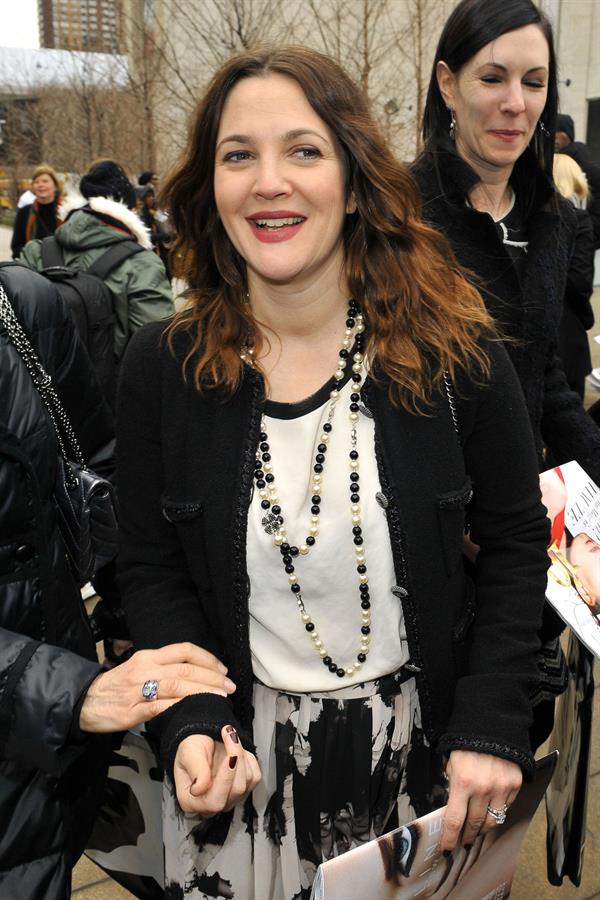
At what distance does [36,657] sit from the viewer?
1.47m

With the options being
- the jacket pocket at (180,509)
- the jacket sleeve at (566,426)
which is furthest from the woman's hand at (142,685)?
the jacket sleeve at (566,426)

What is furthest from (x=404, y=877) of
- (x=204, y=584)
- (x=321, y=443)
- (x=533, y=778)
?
(x=321, y=443)

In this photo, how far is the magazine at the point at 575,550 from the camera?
6.15 ft

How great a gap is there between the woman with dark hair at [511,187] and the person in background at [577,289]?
5.19 feet

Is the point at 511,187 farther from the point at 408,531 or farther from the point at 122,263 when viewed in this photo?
the point at 122,263

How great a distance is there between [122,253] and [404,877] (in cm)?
437

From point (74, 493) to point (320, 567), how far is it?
0.53 meters

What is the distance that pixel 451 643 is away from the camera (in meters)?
1.70

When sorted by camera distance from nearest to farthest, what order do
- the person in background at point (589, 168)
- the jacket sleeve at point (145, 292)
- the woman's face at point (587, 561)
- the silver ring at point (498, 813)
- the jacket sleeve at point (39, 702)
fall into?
the jacket sleeve at point (39, 702), the silver ring at point (498, 813), the woman's face at point (587, 561), the jacket sleeve at point (145, 292), the person in background at point (589, 168)

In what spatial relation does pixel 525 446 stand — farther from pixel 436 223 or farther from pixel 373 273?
pixel 436 223

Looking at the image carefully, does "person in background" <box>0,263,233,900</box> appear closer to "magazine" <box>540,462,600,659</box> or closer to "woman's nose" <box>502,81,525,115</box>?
"magazine" <box>540,462,600,659</box>

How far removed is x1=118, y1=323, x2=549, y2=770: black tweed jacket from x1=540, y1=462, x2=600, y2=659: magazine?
0.65 feet

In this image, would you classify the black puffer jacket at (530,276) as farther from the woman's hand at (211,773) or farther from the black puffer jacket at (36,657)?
the woman's hand at (211,773)

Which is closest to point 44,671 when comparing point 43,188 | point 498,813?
point 498,813
